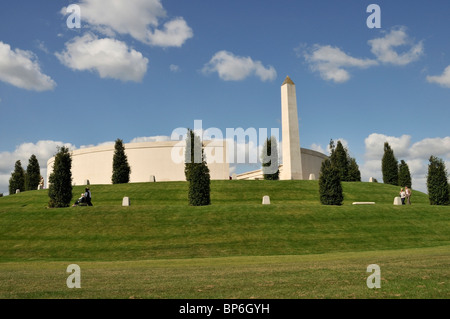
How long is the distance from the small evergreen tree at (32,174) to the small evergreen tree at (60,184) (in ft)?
101

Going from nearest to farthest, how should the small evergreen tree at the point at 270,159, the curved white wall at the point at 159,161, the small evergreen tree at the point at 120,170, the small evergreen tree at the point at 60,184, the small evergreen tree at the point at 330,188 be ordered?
the small evergreen tree at the point at 60,184 → the small evergreen tree at the point at 330,188 → the small evergreen tree at the point at 120,170 → the small evergreen tree at the point at 270,159 → the curved white wall at the point at 159,161

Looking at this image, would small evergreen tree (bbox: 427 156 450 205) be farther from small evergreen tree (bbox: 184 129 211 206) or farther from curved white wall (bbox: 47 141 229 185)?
curved white wall (bbox: 47 141 229 185)

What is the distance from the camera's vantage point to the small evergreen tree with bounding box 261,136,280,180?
5072cm

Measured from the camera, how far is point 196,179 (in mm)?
31250

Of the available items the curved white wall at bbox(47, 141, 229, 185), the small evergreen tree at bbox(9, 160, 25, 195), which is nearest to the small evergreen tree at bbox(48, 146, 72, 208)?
the curved white wall at bbox(47, 141, 229, 185)

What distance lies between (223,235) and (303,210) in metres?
7.16

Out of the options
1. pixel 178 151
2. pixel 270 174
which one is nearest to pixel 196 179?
pixel 270 174

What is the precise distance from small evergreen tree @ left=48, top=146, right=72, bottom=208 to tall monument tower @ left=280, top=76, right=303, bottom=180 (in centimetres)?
2550

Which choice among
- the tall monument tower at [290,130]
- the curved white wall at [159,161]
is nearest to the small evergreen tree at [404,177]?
the tall monument tower at [290,130]

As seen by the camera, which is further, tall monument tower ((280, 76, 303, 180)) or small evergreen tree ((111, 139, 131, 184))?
small evergreen tree ((111, 139, 131, 184))

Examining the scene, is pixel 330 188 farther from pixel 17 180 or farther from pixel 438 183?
pixel 17 180

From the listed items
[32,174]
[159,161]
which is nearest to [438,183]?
[159,161]

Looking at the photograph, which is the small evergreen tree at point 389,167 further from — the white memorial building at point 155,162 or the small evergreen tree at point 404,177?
the white memorial building at point 155,162

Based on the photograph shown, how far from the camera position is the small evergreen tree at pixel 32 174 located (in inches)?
2303
